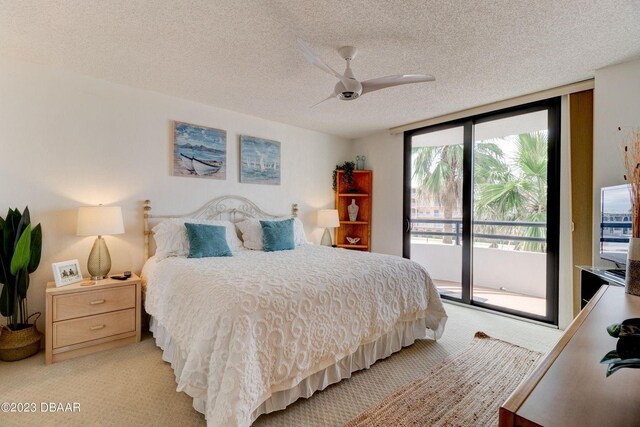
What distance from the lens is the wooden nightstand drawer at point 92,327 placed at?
7.43 ft

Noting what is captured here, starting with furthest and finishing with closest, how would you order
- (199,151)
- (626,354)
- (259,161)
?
(259,161), (199,151), (626,354)

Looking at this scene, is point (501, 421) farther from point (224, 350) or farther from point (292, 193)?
point (292, 193)

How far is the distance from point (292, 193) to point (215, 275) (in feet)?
8.25

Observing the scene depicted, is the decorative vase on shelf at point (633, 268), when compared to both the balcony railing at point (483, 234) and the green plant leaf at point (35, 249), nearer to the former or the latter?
the balcony railing at point (483, 234)

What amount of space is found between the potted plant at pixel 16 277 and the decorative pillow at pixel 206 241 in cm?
117

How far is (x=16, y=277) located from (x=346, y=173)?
407cm

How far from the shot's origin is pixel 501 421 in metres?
0.67

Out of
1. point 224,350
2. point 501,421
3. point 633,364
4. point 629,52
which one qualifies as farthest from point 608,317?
point 629,52

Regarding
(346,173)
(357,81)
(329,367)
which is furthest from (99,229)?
(346,173)

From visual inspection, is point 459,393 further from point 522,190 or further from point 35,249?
point 35,249

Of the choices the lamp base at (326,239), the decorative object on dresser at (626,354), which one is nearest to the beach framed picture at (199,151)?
the lamp base at (326,239)

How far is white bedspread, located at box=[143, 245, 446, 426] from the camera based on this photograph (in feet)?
4.73

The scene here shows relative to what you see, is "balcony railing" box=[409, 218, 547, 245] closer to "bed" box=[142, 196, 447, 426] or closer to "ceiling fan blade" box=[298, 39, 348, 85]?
"bed" box=[142, 196, 447, 426]

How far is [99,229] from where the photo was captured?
251 cm
